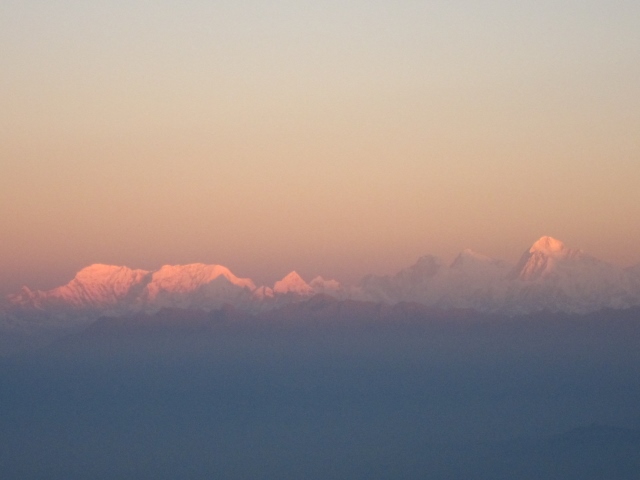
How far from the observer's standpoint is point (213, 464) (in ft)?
444

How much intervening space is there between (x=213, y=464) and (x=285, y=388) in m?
44.4

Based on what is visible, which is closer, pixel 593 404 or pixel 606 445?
pixel 606 445

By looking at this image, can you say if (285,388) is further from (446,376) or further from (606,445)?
(606,445)

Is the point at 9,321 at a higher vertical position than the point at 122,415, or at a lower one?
higher

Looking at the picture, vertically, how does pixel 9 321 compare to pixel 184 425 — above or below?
above

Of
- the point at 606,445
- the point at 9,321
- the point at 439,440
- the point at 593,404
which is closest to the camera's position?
the point at 606,445

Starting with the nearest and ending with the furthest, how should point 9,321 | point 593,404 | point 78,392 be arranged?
point 593,404 → point 78,392 → point 9,321

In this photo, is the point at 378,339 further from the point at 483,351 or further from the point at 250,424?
the point at 250,424

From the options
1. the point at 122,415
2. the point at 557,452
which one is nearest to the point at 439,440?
the point at 557,452

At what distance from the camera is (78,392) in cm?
17800

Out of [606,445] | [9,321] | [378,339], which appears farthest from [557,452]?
[9,321]

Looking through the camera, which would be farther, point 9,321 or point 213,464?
point 9,321

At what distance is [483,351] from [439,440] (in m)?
48.1

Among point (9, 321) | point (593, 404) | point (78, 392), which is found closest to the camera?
point (593, 404)
